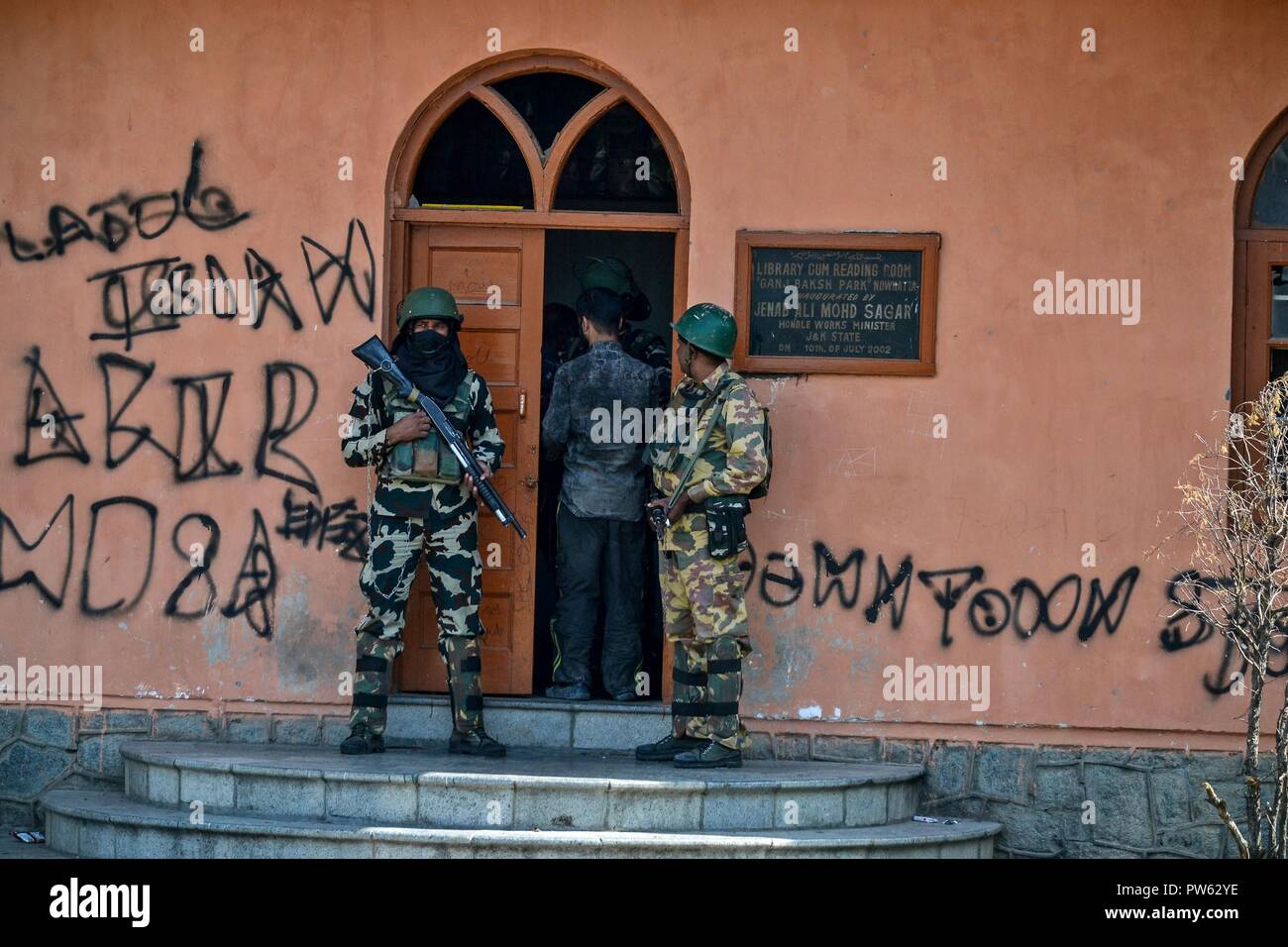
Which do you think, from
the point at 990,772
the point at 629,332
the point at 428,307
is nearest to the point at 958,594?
the point at 990,772

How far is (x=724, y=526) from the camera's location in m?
8.52

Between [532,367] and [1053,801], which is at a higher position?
[532,367]

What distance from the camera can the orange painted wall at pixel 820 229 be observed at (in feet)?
29.9

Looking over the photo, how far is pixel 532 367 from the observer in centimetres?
945

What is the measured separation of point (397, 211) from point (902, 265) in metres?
2.59

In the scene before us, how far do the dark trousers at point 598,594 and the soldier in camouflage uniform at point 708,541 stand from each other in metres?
0.69

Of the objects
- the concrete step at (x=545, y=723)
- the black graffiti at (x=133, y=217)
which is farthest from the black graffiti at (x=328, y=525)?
the black graffiti at (x=133, y=217)

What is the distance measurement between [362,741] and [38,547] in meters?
2.05

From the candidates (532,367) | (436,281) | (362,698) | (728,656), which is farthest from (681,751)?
(436,281)

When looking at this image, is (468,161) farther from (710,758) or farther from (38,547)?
(710,758)

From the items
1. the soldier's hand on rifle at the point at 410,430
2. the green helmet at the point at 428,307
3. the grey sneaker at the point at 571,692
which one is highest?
the green helmet at the point at 428,307

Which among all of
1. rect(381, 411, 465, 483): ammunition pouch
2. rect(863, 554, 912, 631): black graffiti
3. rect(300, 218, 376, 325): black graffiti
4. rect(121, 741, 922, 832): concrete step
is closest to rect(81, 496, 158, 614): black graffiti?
rect(121, 741, 922, 832): concrete step

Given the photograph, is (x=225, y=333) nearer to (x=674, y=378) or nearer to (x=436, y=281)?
(x=436, y=281)

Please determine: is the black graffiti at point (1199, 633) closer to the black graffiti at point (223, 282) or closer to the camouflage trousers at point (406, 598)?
the camouflage trousers at point (406, 598)
